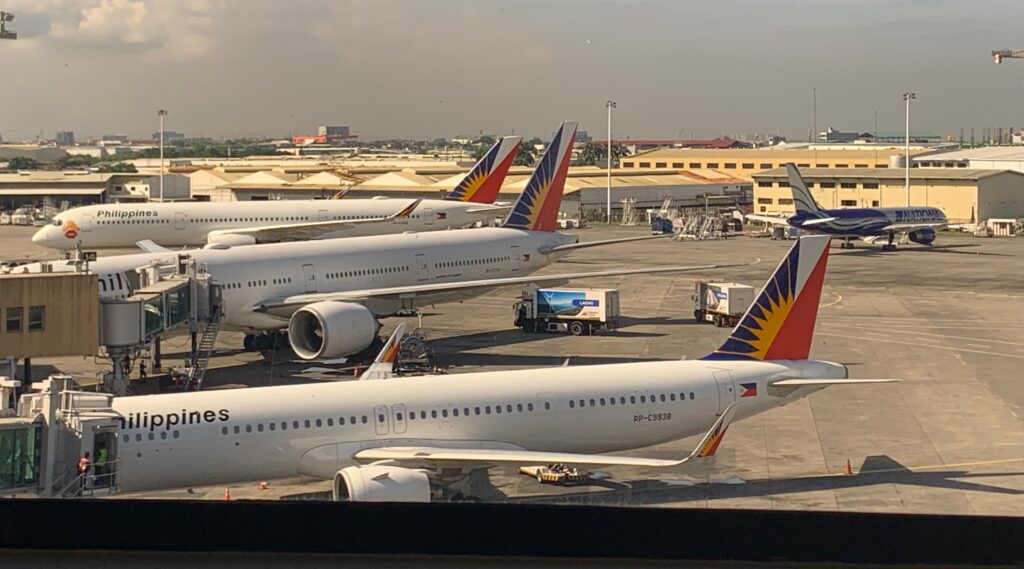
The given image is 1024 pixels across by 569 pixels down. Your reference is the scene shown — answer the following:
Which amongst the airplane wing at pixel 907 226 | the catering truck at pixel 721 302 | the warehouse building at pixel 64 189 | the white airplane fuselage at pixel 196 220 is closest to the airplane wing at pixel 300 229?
the white airplane fuselage at pixel 196 220

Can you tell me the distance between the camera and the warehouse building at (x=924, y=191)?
128 metres

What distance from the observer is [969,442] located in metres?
35.3

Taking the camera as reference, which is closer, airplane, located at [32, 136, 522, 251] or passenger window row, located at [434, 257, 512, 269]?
passenger window row, located at [434, 257, 512, 269]

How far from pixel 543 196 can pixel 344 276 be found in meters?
14.8

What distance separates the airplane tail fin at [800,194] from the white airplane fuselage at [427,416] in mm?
69695

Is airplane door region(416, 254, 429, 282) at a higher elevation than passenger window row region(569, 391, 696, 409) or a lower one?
higher

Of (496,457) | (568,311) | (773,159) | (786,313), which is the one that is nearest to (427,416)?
(496,457)

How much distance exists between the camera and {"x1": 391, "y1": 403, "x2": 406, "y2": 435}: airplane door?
28.1 meters

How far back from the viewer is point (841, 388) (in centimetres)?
4350

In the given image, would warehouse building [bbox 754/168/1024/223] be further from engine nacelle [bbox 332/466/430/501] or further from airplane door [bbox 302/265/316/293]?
engine nacelle [bbox 332/466/430/501]

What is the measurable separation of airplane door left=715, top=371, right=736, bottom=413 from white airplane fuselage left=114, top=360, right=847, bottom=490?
0.08 feet

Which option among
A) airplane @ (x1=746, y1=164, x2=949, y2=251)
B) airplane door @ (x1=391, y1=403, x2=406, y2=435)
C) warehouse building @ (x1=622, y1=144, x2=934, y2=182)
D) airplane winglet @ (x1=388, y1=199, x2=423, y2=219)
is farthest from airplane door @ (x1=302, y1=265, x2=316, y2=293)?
warehouse building @ (x1=622, y1=144, x2=934, y2=182)

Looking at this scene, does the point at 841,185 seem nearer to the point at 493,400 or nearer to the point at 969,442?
the point at 969,442

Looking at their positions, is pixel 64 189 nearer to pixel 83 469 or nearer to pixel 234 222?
pixel 234 222
